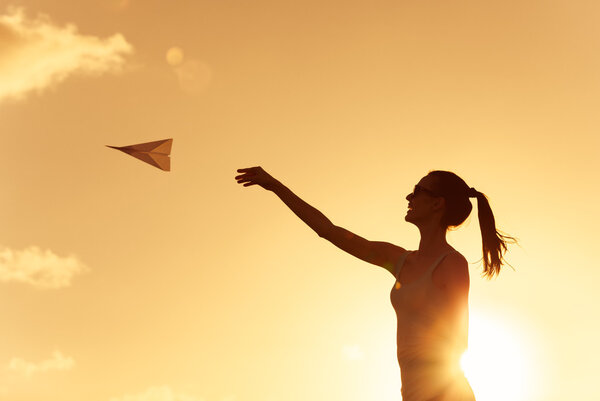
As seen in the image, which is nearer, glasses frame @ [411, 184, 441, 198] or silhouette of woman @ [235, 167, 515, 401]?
silhouette of woman @ [235, 167, 515, 401]

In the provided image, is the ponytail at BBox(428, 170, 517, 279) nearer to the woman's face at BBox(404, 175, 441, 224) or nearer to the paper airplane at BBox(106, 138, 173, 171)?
the woman's face at BBox(404, 175, 441, 224)

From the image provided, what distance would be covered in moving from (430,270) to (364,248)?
730 mm

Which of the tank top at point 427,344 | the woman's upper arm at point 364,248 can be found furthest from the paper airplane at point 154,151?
the tank top at point 427,344


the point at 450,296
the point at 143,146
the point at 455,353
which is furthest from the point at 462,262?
the point at 143,146

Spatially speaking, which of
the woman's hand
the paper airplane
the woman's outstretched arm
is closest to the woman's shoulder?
the woman's outstretched arm

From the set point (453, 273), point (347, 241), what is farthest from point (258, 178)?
point (453, 273)

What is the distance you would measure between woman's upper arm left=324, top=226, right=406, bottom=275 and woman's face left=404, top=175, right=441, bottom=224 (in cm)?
32

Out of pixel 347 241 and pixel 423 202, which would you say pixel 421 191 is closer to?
pixel 423 202

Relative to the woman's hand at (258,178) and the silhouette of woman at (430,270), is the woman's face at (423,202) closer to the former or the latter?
the silhouette of woman at (430,270)

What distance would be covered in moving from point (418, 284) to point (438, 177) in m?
1.15

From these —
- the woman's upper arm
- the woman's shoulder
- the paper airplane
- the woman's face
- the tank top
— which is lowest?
the tank top

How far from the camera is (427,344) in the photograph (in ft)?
20.3

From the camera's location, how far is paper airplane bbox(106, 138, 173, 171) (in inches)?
324

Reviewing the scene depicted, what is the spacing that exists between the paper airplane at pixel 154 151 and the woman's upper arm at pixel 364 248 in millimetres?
2262
